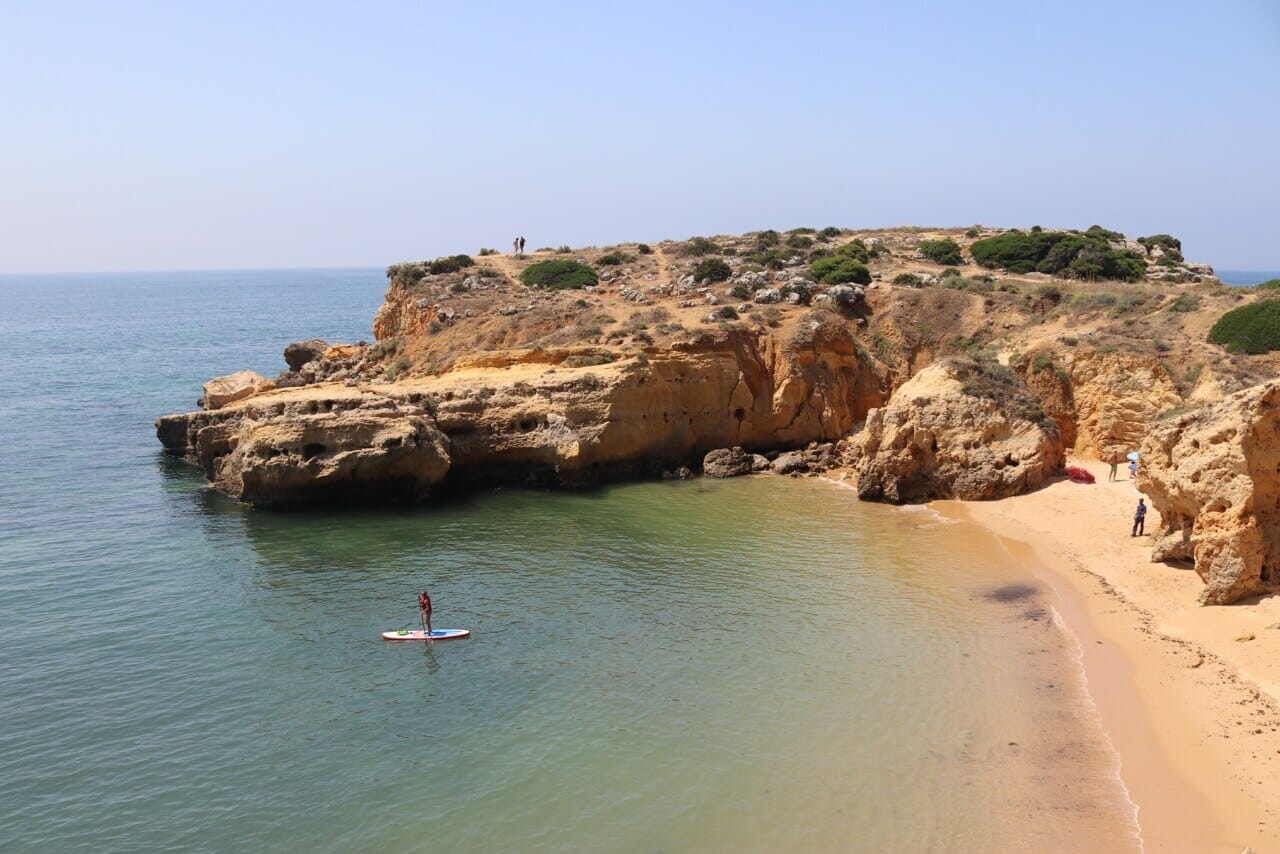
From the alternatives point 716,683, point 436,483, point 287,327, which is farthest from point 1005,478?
point 287,327

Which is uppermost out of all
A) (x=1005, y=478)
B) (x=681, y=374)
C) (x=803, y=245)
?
(x=803, y=245)

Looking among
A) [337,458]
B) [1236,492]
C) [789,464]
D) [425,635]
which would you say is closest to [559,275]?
[789,464]

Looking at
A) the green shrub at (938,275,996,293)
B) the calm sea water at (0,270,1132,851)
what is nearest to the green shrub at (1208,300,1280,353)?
the green shrub at (938,275,996,293)

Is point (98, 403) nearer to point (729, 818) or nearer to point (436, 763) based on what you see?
point (436, 763)

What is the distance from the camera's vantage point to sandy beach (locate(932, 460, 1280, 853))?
1323cm

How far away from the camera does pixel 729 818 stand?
527 inches

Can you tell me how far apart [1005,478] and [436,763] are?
68.9 ft

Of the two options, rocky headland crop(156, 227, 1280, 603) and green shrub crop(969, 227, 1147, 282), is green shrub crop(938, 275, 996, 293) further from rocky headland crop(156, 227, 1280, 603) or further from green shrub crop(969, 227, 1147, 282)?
green shrub crop(969, 227, 1147, 282)

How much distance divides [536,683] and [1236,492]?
1476cm

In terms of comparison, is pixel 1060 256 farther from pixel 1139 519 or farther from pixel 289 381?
pixel 289 381

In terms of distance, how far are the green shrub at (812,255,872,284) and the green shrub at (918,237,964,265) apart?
8826 millimetres

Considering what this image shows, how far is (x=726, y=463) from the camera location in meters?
34.0

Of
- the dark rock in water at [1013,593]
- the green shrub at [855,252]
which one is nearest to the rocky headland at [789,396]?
the dark rock in water at [1013,593]

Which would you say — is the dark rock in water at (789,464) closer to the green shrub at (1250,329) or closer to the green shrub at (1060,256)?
the green shrub at (1250,329)
